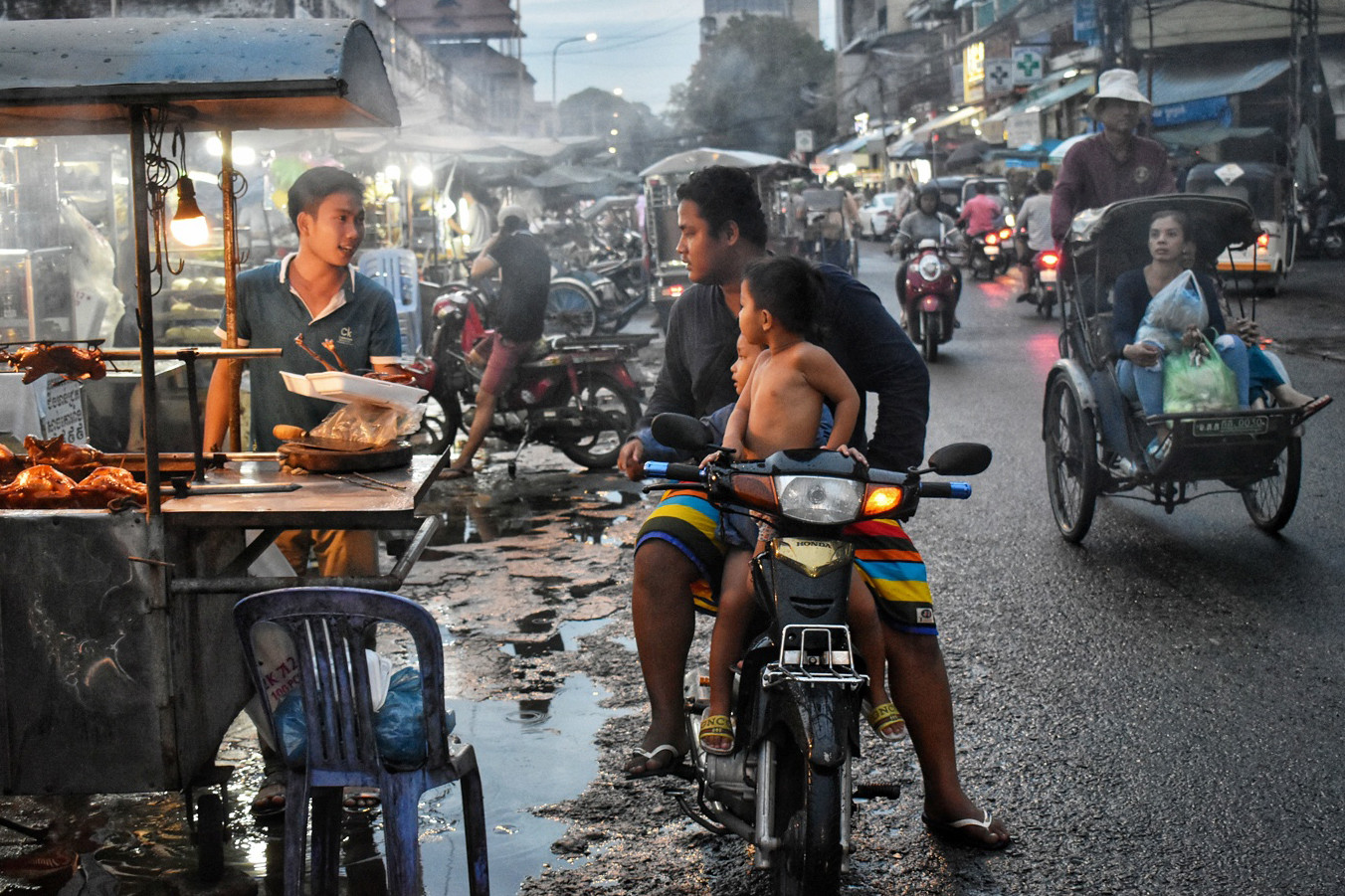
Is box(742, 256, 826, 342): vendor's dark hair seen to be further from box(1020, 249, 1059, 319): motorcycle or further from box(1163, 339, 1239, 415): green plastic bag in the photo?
box(1020, 249, 1059, 319): motorcycle

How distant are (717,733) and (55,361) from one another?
7.16 ft

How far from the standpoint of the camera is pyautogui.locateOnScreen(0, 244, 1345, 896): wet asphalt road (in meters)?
3.65

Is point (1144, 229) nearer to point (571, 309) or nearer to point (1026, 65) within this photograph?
point (571, 309)

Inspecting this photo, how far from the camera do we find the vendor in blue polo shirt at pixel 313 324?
4.75 meters

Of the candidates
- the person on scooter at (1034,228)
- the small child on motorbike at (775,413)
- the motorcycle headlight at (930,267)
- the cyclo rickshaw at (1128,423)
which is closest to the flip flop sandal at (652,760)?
the small child on motorbike at (775,413)

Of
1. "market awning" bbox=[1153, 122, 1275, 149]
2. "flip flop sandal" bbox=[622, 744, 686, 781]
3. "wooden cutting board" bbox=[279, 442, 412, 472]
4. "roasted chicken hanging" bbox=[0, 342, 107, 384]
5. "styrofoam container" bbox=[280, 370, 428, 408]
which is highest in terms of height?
"market awning" bbox=[1153, 122, 1275, 149]

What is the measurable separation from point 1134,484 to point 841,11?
3636 inches

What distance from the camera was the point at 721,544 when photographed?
12.0 ft

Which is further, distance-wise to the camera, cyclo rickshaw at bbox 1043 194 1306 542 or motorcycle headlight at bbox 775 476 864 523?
cyclo rickshaw at bbox 1043 194 1306 542

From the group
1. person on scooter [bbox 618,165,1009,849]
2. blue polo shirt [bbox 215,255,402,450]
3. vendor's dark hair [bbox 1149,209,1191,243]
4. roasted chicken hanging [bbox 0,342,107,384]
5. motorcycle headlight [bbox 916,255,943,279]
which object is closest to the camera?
person on scooter [bbox 618,165,1009,849]

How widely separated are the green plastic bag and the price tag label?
194 inches

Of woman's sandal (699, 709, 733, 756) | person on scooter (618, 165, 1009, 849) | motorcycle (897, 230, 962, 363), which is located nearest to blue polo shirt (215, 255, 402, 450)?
person on scooter (618, 165, 1009, 849)

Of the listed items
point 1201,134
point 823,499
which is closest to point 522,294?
point 823,499

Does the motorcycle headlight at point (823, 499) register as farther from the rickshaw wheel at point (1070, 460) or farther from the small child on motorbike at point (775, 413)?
the rickshaw wheel at point (1070, 460)
